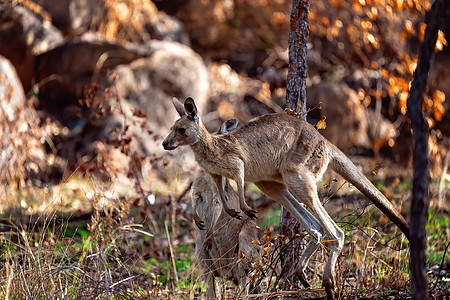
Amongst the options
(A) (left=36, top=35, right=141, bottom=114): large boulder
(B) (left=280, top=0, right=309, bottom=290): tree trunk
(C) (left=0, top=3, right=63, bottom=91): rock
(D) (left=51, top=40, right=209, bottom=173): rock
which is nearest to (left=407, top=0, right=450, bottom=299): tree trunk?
(B) (left=280, top=0, right=309, bottom=290): tree trunk

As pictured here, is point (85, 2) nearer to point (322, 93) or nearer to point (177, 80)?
point (177, 80)

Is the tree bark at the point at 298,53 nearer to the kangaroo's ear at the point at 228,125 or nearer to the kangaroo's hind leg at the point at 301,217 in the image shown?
the kangaroo's ear at the point at 228,125

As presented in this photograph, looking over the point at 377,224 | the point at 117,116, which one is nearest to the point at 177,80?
the point at 117,116

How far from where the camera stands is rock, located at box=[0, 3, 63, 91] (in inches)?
481

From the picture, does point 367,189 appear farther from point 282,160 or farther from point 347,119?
point 347,119

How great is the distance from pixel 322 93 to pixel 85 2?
5.75 m

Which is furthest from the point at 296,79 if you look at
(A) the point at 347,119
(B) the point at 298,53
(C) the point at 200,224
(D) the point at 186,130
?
(A) the point at 347,119

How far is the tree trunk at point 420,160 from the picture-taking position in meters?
3.12

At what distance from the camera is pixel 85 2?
1382 centimetres

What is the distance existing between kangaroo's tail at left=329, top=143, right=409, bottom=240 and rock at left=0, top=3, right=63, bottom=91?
9084 millimetres

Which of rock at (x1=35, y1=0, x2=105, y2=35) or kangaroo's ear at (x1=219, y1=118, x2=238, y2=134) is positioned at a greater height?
kangaroo's ear at (x1=219, y1=118, x2=238, y2=134)

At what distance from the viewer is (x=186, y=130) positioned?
429 cm

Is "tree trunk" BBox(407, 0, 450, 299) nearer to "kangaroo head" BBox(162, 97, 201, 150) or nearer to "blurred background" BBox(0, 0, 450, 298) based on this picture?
"kangaroo head" BBox(162, 97, 201, 150)

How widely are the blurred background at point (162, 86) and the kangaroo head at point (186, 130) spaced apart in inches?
145
